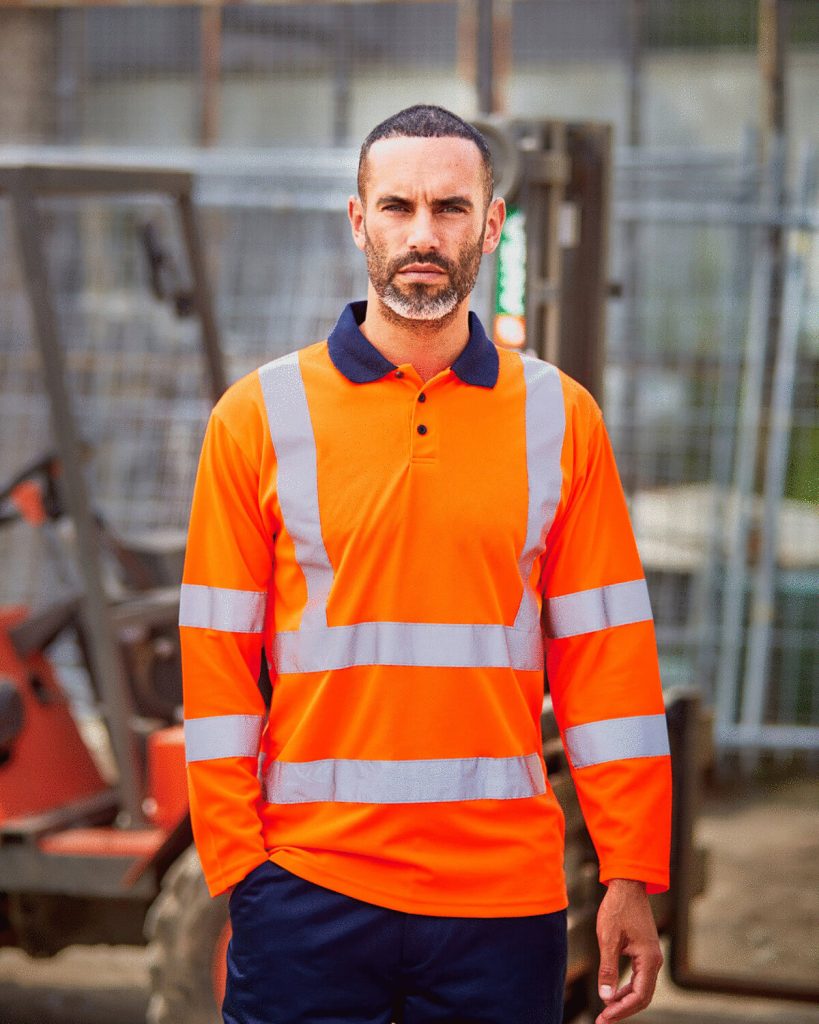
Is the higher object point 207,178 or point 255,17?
point 255,17

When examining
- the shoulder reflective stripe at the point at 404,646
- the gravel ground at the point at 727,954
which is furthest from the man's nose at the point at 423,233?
the gravel ground at the point at 727,954

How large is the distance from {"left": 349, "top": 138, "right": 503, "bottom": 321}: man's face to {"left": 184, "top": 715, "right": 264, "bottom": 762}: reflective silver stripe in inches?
23.7

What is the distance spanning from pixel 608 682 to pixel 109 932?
267 cm

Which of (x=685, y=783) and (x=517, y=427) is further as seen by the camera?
(x=685, y=783)

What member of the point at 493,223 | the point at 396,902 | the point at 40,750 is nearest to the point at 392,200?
the point at 493,223

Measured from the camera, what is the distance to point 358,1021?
2.12 m

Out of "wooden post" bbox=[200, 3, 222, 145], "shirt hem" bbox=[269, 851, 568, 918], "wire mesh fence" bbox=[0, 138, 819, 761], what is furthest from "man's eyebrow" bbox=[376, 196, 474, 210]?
"wooden post" bbox=[200, 3, 222, 145]

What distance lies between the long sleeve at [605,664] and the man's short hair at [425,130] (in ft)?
1.31

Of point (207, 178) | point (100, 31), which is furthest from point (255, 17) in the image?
point (207, 178)

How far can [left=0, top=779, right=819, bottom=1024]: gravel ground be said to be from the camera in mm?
4875

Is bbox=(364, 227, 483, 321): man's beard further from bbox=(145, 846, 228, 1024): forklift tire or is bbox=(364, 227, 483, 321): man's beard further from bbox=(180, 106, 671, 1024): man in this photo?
bbox=(145, 846, 228, 1024): forklift tire

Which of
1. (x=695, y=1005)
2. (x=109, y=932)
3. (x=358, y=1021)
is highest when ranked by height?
(x=358, y=1021)

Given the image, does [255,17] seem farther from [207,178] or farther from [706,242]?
[706,242]

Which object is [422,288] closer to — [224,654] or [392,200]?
[392,200]
